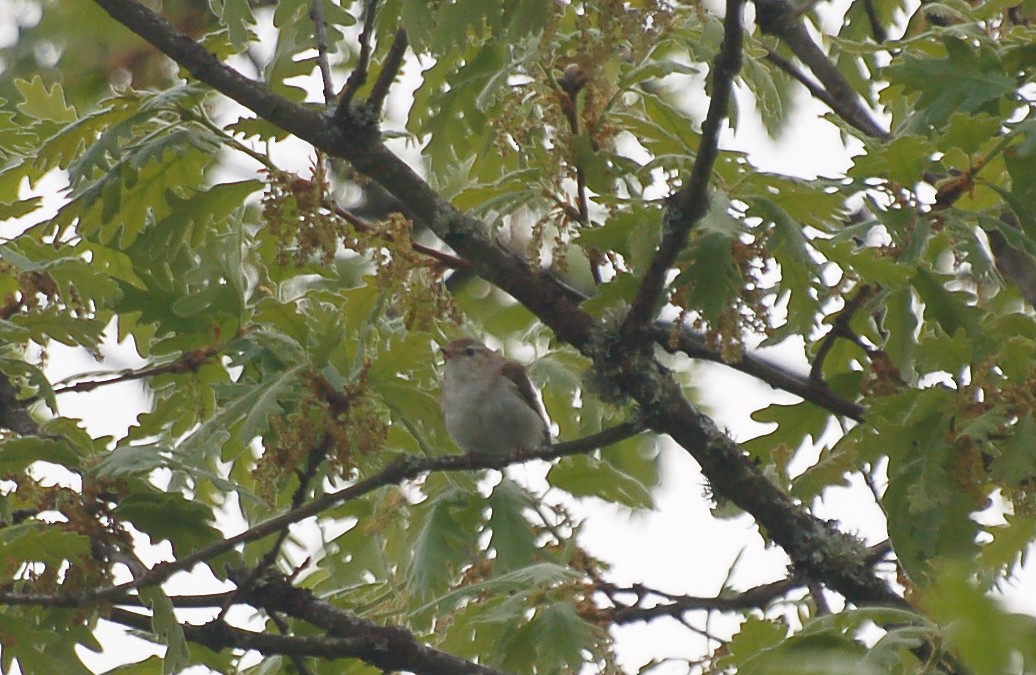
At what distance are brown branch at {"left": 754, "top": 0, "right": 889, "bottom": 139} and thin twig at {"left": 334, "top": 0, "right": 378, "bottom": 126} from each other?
1.19 metres

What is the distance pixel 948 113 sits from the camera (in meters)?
2.50

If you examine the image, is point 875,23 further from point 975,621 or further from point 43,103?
point 975,621

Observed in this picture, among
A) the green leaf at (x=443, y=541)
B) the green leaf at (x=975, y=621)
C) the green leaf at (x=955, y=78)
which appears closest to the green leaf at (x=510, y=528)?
the green leaf at (x=443, y=541)

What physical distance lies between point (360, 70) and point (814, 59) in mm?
1534

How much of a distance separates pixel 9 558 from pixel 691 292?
4.98ft

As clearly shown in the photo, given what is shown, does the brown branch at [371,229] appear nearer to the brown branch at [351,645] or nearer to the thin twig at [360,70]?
the thin twig at [360,70]

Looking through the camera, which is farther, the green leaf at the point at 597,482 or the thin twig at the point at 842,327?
the green leaf at the point at 597,482

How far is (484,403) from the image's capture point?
4.69 metres

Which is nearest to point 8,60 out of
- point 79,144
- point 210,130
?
point 79,144

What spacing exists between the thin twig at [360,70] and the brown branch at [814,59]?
46.7 inches

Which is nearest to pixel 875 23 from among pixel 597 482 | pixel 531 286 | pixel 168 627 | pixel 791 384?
pixel 791 384

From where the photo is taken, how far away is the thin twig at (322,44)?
2814 millimetres

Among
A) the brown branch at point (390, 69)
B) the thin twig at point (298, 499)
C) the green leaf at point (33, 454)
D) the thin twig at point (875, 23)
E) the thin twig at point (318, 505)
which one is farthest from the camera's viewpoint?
the thin twig at point (875, 23)

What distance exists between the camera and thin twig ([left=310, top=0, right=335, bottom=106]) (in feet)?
9.23
